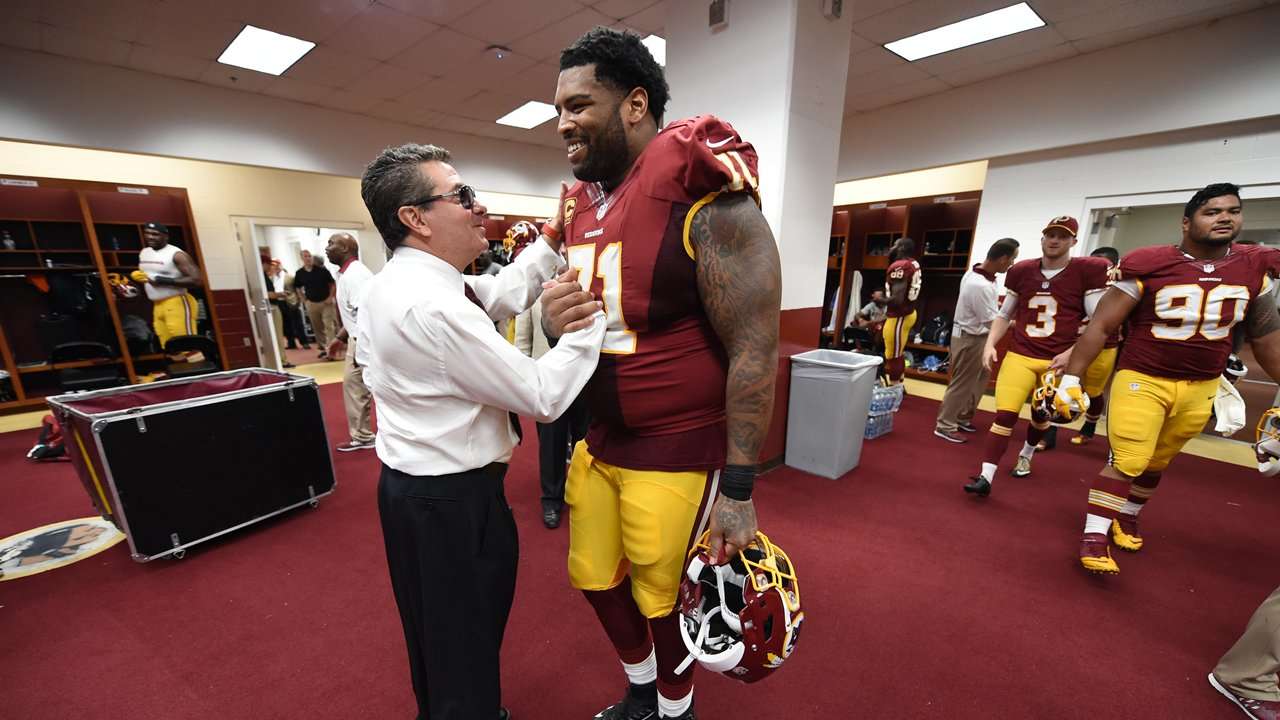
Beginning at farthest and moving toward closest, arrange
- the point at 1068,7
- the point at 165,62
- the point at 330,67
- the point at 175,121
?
the point at 175,121 < the point at 330,67 < the point at 165,62 < the point at 1068,7

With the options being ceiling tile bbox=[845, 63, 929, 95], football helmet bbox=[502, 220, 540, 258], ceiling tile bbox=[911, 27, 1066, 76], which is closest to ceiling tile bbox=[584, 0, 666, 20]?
ceiling tile bbox=[845, 63, 929, 95]

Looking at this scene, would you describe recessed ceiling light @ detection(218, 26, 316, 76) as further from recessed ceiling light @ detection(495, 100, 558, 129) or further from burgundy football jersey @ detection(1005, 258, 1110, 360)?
burgundy football jersey @ detection(1005, 258, 1110, 360)

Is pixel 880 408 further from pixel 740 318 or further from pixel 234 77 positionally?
pixel 234 77

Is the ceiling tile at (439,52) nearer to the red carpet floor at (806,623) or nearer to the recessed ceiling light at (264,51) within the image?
the recessed ceiling light at (264,51)

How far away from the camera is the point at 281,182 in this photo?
7.48 meters

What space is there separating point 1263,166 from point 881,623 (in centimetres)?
576

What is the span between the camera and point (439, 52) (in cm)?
477

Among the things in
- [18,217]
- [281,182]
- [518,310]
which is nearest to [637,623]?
[518,310]

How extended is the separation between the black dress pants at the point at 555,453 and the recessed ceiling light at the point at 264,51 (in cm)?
490

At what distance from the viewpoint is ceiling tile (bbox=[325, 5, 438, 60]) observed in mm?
4059

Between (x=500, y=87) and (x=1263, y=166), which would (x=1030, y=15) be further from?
(x=500, y=87)

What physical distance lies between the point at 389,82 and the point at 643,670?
22.2ft

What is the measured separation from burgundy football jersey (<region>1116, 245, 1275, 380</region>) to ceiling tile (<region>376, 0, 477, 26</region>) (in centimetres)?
490

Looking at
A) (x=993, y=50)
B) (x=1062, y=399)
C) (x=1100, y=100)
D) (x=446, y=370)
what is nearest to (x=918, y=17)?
(x=993, y=50)
